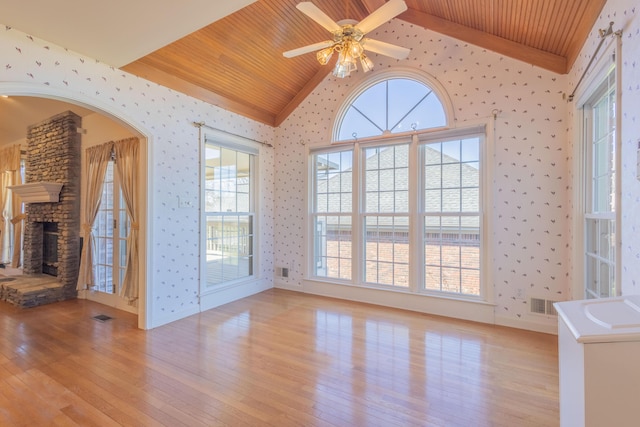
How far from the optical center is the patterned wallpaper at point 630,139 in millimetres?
1722

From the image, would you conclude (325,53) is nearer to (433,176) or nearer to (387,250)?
(433,176)

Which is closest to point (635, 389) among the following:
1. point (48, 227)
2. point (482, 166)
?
point (482, 166)

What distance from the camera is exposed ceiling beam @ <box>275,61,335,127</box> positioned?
4.61m

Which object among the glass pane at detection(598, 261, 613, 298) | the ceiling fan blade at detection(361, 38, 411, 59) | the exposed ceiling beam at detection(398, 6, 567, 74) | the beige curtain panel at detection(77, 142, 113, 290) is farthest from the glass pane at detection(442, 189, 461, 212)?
the beige curtain panel at detection(77, 142, 113, 290)

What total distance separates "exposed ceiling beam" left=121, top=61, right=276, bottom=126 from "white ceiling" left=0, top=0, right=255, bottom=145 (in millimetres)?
362

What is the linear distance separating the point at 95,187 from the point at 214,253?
6.50 feet

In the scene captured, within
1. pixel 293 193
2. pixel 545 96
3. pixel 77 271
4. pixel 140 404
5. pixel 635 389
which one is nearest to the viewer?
pixel 635 389

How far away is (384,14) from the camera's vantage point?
2311 mm

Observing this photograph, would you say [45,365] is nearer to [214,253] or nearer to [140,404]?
[140,404]

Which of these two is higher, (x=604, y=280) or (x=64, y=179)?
(x=64, y=179)

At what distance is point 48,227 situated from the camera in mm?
5016

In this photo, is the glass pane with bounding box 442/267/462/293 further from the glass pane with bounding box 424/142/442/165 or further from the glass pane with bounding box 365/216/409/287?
the glass pane with bounding box 424/142/442/165

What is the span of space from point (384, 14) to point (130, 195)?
11.6 feet

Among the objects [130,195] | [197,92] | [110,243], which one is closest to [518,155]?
[197,92]
